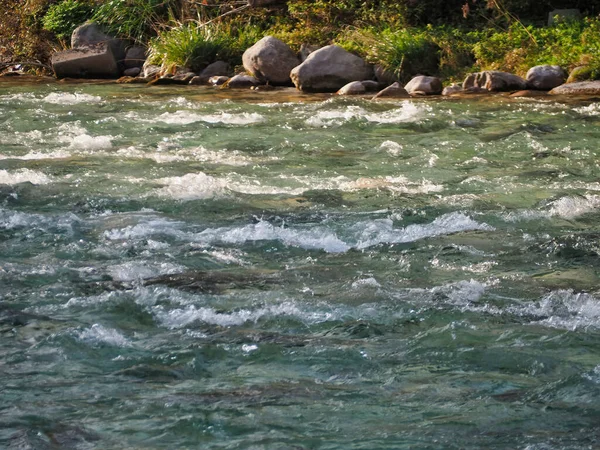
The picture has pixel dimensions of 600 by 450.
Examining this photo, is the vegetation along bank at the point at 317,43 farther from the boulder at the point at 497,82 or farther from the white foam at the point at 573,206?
the white foam at the point at 573,206

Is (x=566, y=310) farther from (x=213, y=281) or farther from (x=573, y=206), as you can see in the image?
(x=573, y=206)

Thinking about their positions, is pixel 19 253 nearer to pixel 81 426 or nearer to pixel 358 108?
pixel 81 426

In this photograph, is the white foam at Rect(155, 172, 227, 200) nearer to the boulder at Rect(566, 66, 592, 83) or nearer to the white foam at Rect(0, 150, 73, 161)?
the white foam at Rect(0, 150, 73, 161)

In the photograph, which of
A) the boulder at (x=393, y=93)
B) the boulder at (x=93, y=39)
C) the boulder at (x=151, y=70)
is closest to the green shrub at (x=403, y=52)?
the boulder at (x=393, y=93)

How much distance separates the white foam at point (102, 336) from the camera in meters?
5.04

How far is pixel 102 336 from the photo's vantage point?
16.7 ft

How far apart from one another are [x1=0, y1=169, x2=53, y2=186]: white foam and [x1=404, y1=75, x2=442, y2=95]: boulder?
692 cm

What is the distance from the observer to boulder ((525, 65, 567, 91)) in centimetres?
1447

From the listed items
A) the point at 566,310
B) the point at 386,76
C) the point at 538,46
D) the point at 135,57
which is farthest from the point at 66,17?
the point at 566,310

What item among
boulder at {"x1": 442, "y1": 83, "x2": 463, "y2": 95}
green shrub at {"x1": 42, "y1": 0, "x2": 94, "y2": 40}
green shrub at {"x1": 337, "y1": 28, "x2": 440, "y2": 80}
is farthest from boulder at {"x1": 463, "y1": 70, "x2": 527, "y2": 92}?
green shrub at {"x1": 42, "y1": 0, "x2": 94, "y2": 40}

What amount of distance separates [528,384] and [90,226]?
3.99 meters

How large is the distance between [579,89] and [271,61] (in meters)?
5.07

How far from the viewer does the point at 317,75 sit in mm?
15617

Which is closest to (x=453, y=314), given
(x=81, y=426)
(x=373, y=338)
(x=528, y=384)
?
(x=373, y=338)
